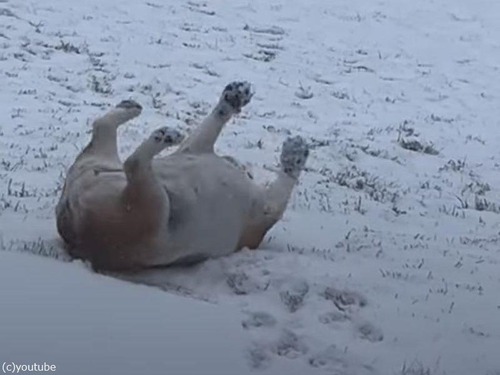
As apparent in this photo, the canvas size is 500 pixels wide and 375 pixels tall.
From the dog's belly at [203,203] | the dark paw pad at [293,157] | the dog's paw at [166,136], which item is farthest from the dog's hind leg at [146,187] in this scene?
the dark paw pad at [293,157]

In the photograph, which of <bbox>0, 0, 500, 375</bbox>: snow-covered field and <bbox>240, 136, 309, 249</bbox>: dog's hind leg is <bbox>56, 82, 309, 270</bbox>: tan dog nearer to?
<bbox>240, 136, 309, 249</bbox>: dog's hind leg

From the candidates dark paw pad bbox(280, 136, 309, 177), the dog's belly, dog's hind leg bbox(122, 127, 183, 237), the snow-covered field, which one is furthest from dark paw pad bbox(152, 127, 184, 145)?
dark paw pad bbox(280, 136, 309, 177)

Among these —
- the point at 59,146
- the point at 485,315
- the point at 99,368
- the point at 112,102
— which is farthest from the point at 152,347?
the point at 112,102

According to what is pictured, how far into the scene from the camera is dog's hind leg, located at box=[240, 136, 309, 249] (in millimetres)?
5949

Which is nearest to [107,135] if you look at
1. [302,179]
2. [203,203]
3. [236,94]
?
[236,94]

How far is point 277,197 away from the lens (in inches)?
248

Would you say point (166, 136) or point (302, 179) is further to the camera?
point (302, 179)

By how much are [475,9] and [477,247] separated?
927 centimetres

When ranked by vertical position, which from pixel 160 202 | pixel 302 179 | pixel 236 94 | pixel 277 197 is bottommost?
pixel 302 179

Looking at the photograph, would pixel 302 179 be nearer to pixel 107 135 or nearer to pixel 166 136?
pixel 107 135

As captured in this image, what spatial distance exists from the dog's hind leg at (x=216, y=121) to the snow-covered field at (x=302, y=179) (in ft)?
1.98

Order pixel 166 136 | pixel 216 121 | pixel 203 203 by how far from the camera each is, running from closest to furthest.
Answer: pixel 166 136 → pixel 203 203 → pixel 216 121

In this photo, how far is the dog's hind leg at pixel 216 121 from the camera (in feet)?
20.5

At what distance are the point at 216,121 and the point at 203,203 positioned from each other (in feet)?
2.85
